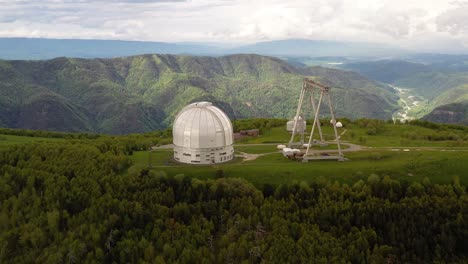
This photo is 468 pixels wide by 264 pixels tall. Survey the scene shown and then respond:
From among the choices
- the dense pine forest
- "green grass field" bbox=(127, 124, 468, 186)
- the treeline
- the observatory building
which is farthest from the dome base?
the treeline

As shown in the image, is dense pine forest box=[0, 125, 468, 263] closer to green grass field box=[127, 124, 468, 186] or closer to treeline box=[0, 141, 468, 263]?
treeline box=[0, 141, 468, 263]

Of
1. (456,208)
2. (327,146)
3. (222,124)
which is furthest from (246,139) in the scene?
(456,208)

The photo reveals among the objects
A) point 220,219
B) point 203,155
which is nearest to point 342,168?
point 203,155

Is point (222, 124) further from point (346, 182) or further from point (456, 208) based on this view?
point (456, 208)

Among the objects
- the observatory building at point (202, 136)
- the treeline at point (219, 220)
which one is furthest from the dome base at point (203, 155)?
the treeline at point (219, 220)

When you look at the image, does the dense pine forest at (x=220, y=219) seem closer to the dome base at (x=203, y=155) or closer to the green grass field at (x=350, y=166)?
the green grass field at (x=350, y=166)

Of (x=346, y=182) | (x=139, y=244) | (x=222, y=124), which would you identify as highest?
(x=222, y=124)

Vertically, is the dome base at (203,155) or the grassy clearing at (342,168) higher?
the dome base at (203,155)
